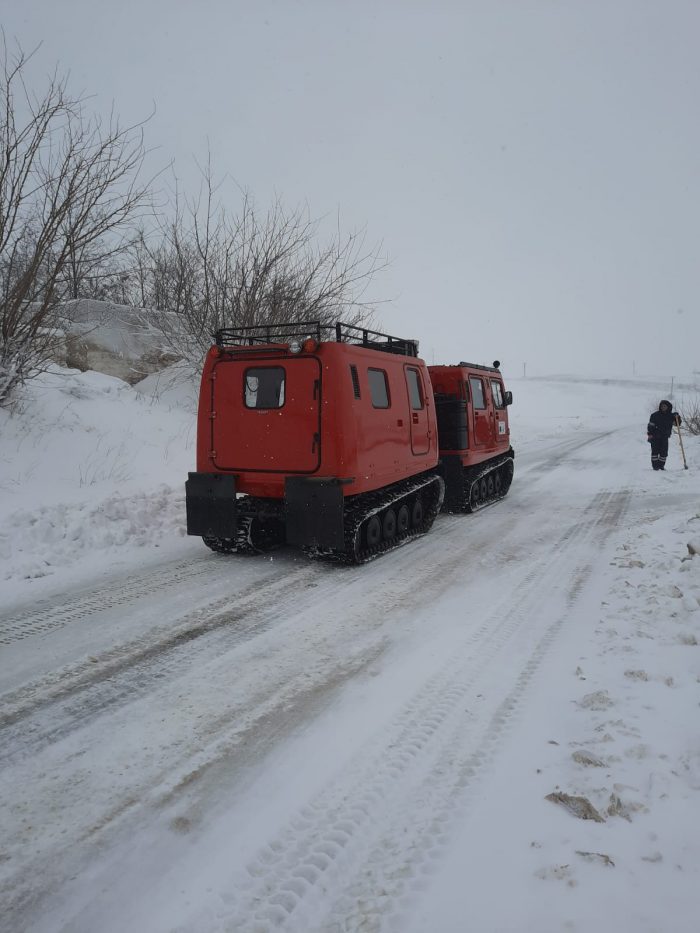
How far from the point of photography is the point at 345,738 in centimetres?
339

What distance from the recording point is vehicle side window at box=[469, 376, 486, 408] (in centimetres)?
1119

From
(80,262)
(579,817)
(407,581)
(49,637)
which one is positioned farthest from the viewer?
(80,262)

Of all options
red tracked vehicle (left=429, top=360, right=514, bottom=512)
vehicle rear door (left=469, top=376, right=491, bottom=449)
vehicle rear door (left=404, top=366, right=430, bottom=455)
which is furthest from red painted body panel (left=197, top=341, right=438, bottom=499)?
vehicle rear door (left=469, top=376, right=491, bottom=449)

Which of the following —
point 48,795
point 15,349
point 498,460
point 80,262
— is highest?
point 80,262

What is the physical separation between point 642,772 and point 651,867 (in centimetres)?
62

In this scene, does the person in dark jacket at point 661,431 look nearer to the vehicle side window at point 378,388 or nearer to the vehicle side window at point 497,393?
the vehicle side window at point 497,393

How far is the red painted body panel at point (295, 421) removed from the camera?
682 cm

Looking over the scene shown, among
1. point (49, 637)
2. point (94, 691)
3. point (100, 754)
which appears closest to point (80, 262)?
point (49, 637)

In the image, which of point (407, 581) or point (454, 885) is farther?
point (407, 581)

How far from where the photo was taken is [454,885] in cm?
231

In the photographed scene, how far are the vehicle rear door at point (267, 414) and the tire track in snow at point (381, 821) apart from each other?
3.39 m

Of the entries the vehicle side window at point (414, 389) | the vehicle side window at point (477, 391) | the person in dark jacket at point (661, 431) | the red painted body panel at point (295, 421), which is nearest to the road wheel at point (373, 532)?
the red painted body panel at point (295, 421)

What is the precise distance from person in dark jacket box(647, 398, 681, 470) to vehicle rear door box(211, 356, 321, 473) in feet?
35.1

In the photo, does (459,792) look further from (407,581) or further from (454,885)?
(407,581)
